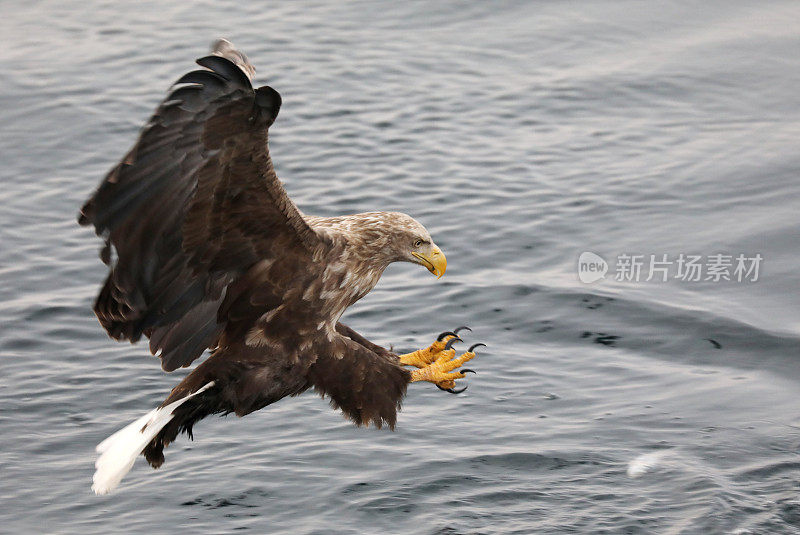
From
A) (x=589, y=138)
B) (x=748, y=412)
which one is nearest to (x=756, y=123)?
(x=589, y=138)

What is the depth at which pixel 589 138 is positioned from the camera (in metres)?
10.6

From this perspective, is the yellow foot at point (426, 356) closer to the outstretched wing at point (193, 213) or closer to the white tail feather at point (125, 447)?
the outstretched wing at point (193, 213)

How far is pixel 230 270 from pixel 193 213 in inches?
18.5

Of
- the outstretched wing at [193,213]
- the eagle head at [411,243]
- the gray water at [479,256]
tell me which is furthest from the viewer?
the gray water at [479,256]

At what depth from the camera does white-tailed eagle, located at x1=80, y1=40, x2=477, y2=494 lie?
16.7 feet

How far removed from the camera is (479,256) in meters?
8.96

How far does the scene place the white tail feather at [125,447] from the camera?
5.63 meters

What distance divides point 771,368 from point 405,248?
2721 mm

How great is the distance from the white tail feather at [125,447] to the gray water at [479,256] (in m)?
0.77

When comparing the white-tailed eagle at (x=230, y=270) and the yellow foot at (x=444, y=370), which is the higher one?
the white-tailed eagle at (x=230, y=270)

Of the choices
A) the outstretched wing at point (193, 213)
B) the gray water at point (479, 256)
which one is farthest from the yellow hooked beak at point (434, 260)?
the gray water at point (479, 256)

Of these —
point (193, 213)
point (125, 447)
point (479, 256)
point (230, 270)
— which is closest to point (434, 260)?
point (230, 270)

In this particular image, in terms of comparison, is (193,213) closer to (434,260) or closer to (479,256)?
(434,260)

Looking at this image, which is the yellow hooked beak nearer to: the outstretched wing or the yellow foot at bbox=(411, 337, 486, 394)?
the yellow foot at bbox=(411, 337, 486, 394)
